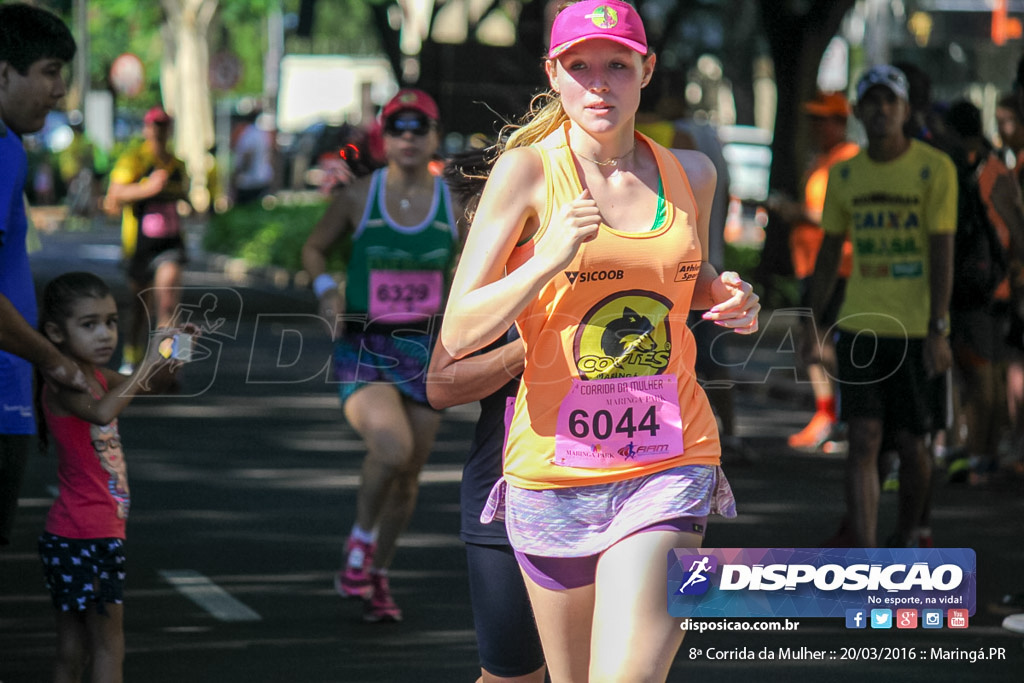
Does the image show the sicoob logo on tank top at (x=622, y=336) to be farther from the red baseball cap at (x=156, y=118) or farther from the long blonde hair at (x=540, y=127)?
the red baseball cap at (x=156, y=118)

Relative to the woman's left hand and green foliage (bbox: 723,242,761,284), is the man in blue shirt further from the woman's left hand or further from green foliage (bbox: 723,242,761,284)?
green foliage (bbox: 723,242,761,284)

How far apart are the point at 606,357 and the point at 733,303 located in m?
0.35

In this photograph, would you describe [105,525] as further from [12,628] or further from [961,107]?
[961,107]

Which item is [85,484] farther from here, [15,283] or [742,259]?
[742,259]

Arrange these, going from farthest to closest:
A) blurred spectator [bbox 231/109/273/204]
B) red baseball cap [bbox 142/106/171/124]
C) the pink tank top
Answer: blurred spectator [bbox 231/109/273/204] < red baseball cap [bbox 142/106/171/124] < the pink tank top

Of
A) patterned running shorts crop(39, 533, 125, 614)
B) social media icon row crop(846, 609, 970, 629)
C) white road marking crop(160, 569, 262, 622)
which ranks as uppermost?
patterned running shorts crop(39, 533, 125, 614)

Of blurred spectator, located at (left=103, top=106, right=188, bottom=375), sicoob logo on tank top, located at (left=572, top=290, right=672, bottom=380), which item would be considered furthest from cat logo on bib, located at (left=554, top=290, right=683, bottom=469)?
blurred spectator, located at (left=103, top=106, right=188, bottom=375)

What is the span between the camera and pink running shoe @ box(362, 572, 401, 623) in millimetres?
6902

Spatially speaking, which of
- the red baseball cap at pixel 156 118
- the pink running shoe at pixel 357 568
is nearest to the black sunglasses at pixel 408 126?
the pink running shoe at pixel 357 568

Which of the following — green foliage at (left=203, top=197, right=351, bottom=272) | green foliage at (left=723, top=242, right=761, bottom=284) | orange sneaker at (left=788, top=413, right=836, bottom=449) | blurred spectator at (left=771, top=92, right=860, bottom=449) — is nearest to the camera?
blurred spectator at (left=771, top=92, right=860, bottom=449)

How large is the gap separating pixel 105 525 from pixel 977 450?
653 centimetres

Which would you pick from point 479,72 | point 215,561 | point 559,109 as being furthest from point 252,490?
point 479,72

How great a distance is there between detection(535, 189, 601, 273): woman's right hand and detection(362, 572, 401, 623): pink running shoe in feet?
11.1

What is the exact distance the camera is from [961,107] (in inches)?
390
